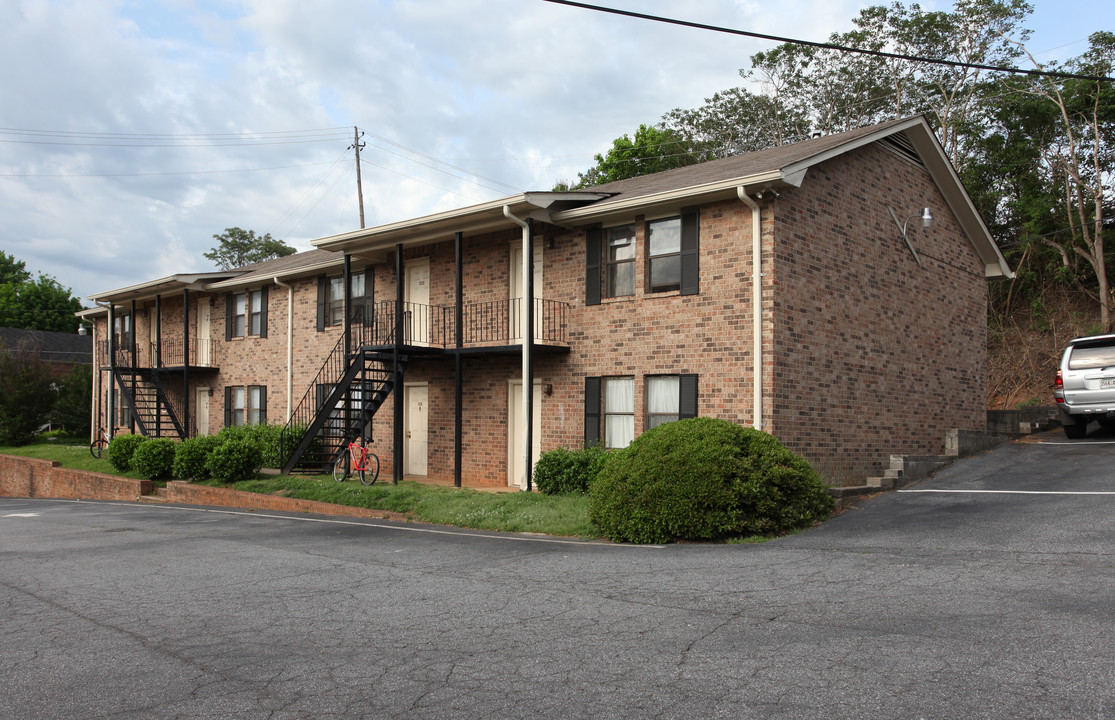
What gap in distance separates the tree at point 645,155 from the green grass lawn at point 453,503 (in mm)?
22286

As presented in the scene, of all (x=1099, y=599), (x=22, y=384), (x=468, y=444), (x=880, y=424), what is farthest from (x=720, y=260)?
(x=22, y=384)

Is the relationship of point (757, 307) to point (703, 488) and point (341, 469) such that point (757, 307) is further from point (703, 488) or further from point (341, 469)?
point (341, 469)

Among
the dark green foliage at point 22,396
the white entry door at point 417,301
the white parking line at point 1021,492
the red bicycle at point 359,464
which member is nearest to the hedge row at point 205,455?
the red bicycle at point 359,464

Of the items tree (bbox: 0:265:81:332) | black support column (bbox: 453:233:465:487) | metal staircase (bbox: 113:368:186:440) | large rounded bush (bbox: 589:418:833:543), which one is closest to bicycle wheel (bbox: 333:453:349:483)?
black support column (bbox: 453:233:465:487)

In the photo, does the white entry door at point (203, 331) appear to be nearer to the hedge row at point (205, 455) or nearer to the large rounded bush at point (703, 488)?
the hedge row at point (205, 455)

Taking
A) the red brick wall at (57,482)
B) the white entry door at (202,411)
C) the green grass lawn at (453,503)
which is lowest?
the red brick wall at (57,482)

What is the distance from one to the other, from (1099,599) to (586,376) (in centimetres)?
989

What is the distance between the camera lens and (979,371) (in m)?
18.9

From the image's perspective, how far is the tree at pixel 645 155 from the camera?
117 ft

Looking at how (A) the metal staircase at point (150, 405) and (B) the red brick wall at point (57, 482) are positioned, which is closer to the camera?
(B) the red brick wall at point (57, 482)

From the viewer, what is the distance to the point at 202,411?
26344 millimetres

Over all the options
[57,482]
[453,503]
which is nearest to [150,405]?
[57,482]

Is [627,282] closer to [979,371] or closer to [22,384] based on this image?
[979,371]

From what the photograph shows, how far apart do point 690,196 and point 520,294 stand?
4.60m
